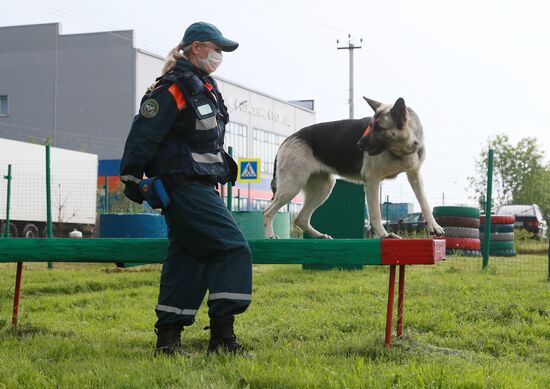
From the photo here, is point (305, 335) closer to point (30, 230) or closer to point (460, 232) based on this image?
point (460, 232)

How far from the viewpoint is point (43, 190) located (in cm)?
1912

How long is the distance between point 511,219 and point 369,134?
37.8 feet

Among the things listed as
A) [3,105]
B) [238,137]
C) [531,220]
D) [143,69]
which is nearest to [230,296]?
[531,220]

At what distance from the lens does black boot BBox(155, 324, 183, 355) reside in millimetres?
4294

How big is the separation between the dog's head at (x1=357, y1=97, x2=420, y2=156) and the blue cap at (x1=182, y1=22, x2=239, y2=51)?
131 cm

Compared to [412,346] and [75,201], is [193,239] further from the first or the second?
[75,201]

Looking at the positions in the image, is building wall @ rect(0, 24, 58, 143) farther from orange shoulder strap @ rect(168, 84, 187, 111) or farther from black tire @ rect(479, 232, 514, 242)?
orange shoulder strap @ rect(168, 84, 187, 111)

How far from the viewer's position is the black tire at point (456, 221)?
41.5 feet

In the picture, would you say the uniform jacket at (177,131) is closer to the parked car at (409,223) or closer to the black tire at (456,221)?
the black tire at (456,221)

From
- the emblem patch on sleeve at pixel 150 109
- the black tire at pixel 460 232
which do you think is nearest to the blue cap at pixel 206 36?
the emblem patch on sleeve at pixel 150 109

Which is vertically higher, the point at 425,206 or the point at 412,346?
the point at 425,206

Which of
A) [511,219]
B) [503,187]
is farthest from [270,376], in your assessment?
[503,187]

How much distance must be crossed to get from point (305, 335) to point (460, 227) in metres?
8.26

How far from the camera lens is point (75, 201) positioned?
21750 millimetres
